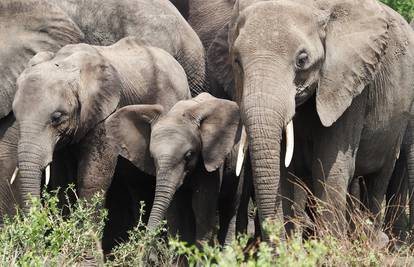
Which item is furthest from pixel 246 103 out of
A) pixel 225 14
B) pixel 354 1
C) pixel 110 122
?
pixel 225 14

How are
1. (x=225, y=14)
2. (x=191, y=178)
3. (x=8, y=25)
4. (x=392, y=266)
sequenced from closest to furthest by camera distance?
(x=392, y=266) < (x=191, y=178) < (x=8, y=25) < (x=225, y=14)

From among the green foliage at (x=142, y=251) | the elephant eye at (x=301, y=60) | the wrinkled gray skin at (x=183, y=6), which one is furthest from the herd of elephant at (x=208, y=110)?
the wrinkled gray skin at (x=183, y=6)

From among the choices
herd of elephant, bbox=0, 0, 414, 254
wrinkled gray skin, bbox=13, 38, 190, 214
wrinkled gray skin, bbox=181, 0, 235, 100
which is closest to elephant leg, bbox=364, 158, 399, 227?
herd of elephant, bbox=0, 0, 414, 254

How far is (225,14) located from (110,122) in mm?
2565

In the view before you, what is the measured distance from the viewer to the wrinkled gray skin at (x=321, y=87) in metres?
7.90

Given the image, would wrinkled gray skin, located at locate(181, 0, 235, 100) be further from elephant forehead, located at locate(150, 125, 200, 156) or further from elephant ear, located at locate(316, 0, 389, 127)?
elephant ear, located at locate(316, 0, 389, 127)

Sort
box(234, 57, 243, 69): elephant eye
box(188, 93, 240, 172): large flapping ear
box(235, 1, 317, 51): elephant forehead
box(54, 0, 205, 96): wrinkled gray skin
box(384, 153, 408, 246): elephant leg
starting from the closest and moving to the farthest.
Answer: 1. box(235, 1, 317, 51): elephant forehead
2. box(234, 57, 243, 69): elephant eye
3. box(188, 93, 240, 172): large flapping ear
4. box(384, 153, 408, 246): elephant leg
5. box(54, 0, 205, 96): wrinkled gray skin

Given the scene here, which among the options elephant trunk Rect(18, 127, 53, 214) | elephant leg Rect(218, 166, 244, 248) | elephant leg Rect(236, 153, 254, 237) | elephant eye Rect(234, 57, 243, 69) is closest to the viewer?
elephant eye Rect(234, 57, 243, 69)

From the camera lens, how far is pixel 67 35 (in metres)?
10.2

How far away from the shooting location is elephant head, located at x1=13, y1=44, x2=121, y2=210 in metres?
8.91

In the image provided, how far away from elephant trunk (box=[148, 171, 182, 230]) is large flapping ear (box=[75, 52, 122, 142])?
847 millimetres

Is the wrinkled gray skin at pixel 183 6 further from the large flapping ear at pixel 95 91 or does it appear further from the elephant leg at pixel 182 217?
the elephant leg at pixel 182 217

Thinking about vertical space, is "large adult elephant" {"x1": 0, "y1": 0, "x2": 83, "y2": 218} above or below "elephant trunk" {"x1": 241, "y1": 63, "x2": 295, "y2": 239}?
below

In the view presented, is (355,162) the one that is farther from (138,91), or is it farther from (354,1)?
(138,91)
